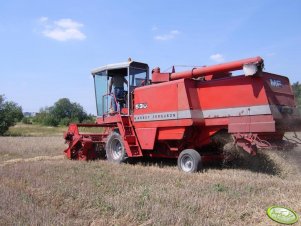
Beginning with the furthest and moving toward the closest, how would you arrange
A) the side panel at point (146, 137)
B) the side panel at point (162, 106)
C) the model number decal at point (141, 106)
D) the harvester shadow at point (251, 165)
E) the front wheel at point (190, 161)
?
1. the model number decal at point (141, 106)
2. the side panel at point (146, 137)
3. the side panel at point (162, 106)
4. the front wheel at point (190, 161)
5. the harvester shadow at point (251, 165)

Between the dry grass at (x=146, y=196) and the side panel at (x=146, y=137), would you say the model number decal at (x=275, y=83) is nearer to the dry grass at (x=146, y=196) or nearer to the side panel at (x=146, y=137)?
the dry grass at (x=146, y=196)

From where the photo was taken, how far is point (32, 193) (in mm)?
6211

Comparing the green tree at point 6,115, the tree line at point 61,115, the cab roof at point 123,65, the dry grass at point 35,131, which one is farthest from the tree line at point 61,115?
the cab roof at point 123,65

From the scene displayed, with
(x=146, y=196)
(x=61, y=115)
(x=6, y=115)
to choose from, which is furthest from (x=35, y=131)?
(x=146, y=196)

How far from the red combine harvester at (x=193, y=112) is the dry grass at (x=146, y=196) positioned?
0.81 metres

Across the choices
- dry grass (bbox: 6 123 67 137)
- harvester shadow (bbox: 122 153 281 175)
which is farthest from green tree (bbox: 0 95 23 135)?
harvester shadow (bbox: 122 153 281 175)

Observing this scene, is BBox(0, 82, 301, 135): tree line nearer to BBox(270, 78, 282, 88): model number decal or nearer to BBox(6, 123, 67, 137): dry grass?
BBox(6, 123, 67, 137): dry grass

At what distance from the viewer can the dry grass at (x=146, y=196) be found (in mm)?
4816

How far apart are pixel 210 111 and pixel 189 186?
2.67 m

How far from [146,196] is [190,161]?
3379 millimetres

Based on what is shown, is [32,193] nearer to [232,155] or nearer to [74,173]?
[74,173]

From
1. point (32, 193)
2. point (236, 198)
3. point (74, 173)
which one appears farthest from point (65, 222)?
point (74, 173)

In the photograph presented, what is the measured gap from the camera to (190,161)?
908cm

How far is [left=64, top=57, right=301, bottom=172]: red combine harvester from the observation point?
821cm
